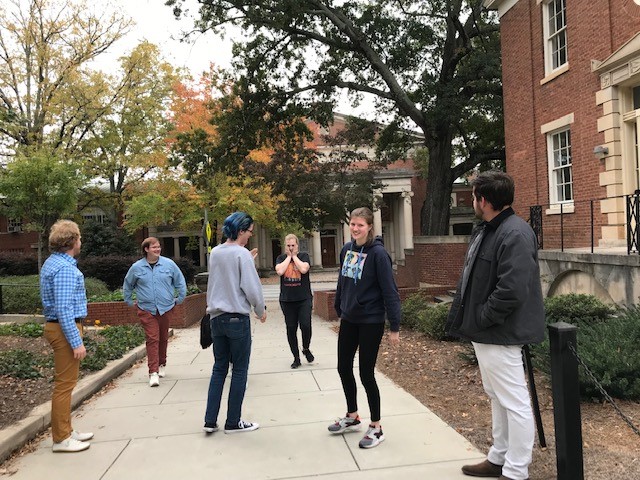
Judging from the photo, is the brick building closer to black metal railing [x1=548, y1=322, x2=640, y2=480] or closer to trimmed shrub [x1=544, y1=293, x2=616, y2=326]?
trimmed shrub [x1=544, y1=293, x2=616, y2=326]

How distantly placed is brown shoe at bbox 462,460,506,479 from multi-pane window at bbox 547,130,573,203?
1033 cm

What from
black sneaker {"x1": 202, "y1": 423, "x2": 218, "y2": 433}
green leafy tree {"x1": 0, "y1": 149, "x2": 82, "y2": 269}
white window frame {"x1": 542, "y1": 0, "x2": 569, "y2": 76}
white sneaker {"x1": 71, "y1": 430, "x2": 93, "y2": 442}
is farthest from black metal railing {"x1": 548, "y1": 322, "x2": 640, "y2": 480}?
green leafy tree {"x1": 0, "y1": 149, "x2": 82, "y2": 269}

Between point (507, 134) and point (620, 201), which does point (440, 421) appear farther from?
point (507, 134)

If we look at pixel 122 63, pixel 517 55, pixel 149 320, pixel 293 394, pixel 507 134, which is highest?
pixel 122 63

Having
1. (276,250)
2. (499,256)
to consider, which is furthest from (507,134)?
(276,250)

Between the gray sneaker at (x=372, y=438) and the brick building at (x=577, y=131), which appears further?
the brick building at (x=577, y=131)

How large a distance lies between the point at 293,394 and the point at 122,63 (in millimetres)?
24483

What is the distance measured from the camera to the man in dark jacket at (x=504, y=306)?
3.08m

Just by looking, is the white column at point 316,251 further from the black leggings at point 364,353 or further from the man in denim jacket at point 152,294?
the black leggings at point 364,353

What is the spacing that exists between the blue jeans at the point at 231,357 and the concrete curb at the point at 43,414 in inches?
61.4

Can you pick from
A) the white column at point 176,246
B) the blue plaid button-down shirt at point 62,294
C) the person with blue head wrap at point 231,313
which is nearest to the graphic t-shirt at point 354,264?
the person with blue head wrap at point 231,313

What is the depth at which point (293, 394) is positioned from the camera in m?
5.90

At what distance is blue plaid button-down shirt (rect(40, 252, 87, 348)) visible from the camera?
13.5ft

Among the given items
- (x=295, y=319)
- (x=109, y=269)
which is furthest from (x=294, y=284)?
(x=109, y=269)
